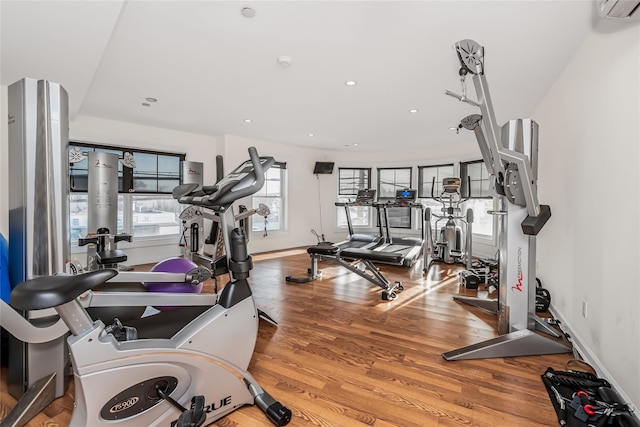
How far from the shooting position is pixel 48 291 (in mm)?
901

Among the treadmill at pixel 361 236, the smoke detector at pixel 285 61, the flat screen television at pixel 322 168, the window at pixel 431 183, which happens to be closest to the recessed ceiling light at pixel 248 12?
the smoke detector at pixel 285 61

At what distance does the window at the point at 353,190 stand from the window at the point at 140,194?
3.81 m

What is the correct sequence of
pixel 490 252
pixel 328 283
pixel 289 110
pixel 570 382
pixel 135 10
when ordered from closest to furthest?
pixel 570 382
pixel 135 10
pixel 328 283
pixel 289 110
pixel 490 252

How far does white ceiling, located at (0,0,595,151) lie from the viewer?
2.03 metres

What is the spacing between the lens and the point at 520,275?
2.30m

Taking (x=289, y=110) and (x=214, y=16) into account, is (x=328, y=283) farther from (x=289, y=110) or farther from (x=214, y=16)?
(x=214, y=16)

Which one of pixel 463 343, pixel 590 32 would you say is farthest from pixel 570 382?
pixel 590 32

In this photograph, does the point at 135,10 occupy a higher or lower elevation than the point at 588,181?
higher

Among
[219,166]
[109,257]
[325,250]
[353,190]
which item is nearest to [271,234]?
[219,166]

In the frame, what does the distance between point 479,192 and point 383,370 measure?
5113 millimetres

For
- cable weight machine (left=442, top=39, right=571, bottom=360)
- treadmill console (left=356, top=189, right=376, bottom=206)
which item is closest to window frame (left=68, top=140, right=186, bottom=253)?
treadmill console (left=356, top=189, right=376, bottom=206)

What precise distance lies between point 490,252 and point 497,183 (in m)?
3.83

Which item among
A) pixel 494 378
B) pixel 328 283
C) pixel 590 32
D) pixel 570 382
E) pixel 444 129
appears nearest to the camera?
pixel 570 382

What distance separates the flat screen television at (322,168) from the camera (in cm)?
714
